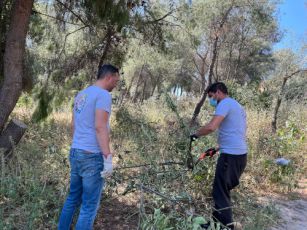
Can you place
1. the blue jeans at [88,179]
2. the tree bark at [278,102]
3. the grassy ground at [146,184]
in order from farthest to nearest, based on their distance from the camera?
1. the tree bark at [278,102]
2. the grassy ground at [146,184]
3. the blue jeans at [88,179]

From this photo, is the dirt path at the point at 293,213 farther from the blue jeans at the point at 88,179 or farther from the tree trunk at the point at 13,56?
the tree trunk at the point at 13,56

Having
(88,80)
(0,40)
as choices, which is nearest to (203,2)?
(88,80)

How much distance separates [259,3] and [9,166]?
8337mm

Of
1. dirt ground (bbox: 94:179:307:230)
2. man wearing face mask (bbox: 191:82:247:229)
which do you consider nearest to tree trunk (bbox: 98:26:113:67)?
dirt ground (bbox: 94:179:307:230)

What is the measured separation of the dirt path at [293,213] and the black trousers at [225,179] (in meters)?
0.96

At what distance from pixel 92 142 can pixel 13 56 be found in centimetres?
293

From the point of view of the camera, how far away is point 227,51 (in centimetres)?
1788

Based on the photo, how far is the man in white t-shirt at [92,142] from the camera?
9.58ft

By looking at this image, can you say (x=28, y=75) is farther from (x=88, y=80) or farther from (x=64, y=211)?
(x=64, y=211)

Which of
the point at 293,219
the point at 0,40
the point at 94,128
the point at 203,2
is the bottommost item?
the point at 293,219

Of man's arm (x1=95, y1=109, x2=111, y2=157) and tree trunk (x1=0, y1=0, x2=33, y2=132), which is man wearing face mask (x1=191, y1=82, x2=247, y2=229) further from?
tree trunk (x1=0, y1=0, x2=33, y2=132)

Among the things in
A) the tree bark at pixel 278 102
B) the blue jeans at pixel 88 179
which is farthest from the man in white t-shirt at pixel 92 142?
the tree bark at pixel 278 102

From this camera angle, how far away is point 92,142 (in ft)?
9.83

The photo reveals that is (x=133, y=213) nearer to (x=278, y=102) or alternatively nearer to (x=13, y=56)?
(x=13, y=56)
